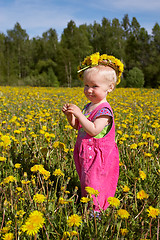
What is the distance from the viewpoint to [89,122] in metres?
1.60

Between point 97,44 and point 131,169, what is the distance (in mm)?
32300

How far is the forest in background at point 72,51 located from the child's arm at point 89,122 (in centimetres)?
2321

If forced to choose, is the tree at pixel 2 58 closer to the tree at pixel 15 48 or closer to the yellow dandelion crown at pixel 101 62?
the tree at pixel 15 48

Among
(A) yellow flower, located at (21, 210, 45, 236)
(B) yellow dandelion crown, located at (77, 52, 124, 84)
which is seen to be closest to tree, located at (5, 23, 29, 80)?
(B) yellow dandelion crown, located at (77, 52, 124, 84)

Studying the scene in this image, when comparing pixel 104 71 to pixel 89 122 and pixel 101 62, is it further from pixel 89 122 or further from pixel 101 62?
pixel 89 122

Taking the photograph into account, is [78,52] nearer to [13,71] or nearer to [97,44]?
[97,44]

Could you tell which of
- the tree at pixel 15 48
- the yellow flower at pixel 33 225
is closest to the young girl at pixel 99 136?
the yellow flower at pixel 33 225

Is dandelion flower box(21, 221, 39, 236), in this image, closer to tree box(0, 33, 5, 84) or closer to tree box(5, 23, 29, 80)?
tree box(0, 33, 5, 84)

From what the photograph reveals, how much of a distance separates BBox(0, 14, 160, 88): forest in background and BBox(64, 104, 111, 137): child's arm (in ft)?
76.1

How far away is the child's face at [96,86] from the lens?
1.68 m

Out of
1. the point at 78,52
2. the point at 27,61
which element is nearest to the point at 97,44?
the point at 78,52

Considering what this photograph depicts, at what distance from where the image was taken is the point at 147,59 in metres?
29.5

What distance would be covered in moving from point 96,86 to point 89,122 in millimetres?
286

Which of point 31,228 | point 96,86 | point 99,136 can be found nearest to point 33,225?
point 31,228
